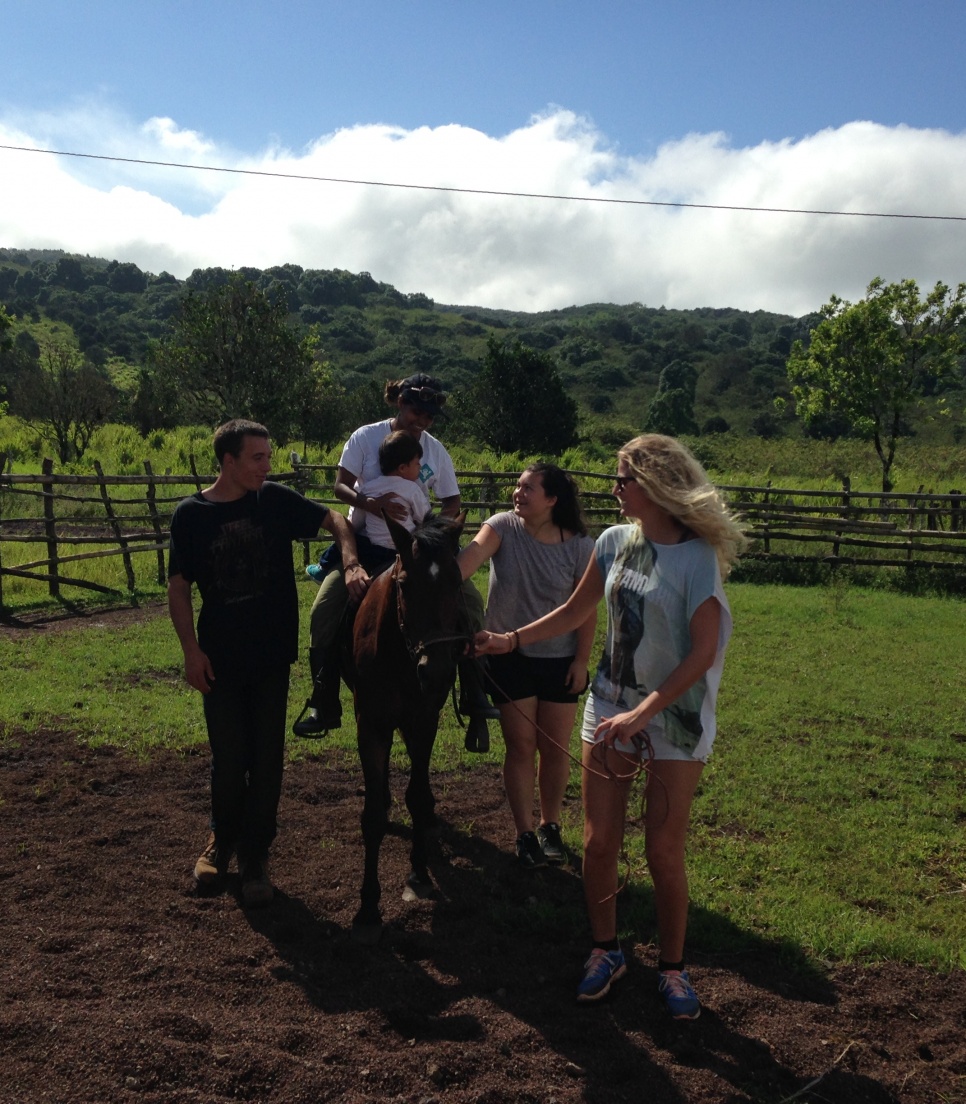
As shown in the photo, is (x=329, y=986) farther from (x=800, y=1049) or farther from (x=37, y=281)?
(x=37, y=281)

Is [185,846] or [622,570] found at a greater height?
[622,570]

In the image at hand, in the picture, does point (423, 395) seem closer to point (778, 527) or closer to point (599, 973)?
point (599, 973)

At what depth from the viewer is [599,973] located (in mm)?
3627

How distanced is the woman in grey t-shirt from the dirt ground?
63 centimetres

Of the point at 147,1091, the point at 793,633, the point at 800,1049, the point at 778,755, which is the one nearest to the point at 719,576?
the point at 800,1049

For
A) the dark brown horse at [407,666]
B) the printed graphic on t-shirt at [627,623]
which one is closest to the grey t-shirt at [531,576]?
the dark brown horse at [407,666]

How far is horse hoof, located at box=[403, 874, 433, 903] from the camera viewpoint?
4559 mm

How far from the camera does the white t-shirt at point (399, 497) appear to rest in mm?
4648

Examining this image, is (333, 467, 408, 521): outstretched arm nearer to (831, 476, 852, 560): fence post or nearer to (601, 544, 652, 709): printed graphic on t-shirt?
(601, 544, 652, 709): printed graphic on t-shirt

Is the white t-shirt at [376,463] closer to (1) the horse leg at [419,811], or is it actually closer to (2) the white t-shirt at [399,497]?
(2) the white t-shirt at [399,497]

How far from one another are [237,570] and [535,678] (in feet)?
5.16

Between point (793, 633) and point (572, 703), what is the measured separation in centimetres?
785

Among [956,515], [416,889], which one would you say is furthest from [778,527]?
[416,889]

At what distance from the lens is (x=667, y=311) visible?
166 meters
